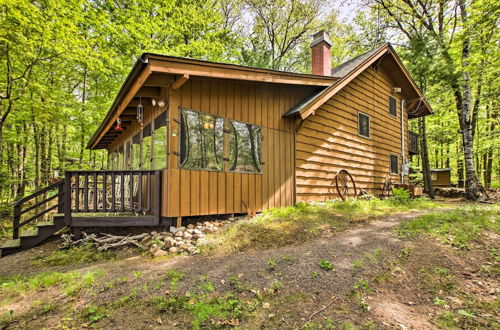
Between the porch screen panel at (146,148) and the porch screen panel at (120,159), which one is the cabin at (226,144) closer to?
the porch screen panel at (146,148)

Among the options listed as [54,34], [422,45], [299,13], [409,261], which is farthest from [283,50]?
[409,261]

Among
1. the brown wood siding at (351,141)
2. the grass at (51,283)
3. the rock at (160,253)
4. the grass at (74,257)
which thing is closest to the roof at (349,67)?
the brown wood siding at (351,141)

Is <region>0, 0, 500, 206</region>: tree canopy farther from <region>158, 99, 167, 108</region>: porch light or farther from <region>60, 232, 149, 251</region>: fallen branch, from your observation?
<region>60, 232, 149, 251</region>: fallen branch

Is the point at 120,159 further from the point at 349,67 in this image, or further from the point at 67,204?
the point at 349,67

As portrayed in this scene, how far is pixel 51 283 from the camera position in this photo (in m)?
3.72

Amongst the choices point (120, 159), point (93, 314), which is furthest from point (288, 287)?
point (120, 159)

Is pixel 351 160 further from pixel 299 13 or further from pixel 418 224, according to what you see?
pixel 299 13

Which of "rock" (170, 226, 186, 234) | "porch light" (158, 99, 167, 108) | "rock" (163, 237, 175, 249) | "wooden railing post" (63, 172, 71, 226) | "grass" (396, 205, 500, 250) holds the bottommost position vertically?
"rock" (163, 237, 175, 249)

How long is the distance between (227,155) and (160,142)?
1.60 metres

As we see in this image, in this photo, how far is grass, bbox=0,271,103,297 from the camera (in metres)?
3.50

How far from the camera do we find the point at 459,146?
1984 cm

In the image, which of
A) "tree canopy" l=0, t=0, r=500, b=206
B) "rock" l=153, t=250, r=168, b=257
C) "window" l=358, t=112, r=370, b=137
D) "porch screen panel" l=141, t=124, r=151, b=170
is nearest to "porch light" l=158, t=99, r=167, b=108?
"porch screen panel" l=141, t=124, r=151, b=170

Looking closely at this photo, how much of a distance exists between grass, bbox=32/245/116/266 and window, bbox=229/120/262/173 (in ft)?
10.5

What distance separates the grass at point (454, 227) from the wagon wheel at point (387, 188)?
16.6 ft
